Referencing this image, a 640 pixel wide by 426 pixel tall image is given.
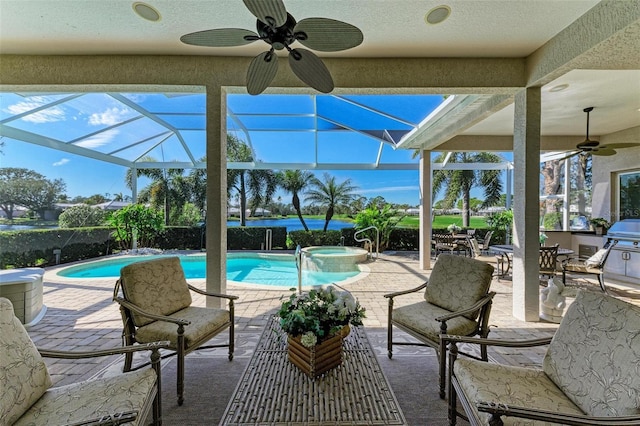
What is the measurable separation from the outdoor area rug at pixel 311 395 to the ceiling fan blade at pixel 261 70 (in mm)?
2376

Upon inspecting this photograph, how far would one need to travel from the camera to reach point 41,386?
152 cm

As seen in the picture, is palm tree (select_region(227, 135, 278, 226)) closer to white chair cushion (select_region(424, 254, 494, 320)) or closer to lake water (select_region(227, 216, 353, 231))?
lake water (select_region(227, 216, 353, 231))

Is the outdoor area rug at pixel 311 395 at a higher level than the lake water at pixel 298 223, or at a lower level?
lower

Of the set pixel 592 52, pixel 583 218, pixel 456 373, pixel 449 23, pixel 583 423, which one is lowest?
pixel 456 373

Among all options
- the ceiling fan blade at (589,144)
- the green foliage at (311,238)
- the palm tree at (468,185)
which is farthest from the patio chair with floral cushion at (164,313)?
the palm tree at (468,185)

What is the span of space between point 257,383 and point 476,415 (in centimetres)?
135

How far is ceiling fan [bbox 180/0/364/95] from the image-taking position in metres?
1.79

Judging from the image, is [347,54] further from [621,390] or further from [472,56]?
[621,390]

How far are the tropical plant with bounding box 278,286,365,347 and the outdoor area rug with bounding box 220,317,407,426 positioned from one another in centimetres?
29

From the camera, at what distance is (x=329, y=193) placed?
12.0 metres

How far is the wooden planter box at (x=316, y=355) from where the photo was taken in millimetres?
1939

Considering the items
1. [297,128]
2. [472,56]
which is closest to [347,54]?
[472,56]

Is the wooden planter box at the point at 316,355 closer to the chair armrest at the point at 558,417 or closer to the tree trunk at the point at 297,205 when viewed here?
the chair armrest at the point at 558,417

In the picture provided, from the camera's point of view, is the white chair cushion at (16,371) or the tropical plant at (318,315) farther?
the tropical plant at (318,315)
